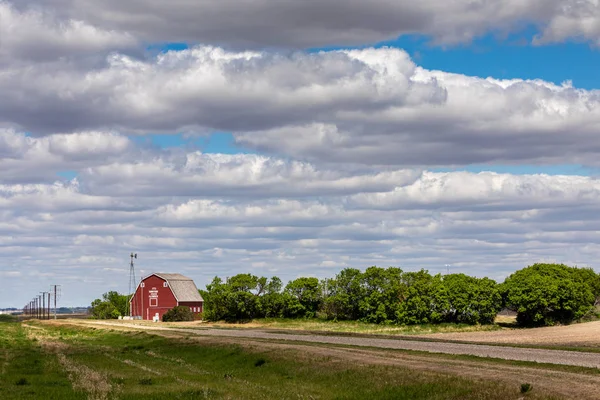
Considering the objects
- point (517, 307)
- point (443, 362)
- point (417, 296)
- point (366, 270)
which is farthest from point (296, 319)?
point (443, 362)

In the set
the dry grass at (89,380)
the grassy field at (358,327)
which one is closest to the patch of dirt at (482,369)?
the dry grass at (89,380)

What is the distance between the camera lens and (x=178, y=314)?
450 feet

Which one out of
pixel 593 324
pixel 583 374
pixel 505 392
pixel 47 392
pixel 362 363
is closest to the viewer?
pixel 505 392

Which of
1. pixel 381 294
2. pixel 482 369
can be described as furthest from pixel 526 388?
pixel 381 294

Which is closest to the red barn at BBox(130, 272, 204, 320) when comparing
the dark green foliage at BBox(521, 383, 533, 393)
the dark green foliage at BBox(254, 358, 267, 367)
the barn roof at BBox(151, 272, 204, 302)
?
the barn roof at BBox(151, 272, 204, 302)

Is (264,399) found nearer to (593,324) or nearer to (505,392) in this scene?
(505,392)

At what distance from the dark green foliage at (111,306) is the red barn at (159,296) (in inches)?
540

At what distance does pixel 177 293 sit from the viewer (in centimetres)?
15175

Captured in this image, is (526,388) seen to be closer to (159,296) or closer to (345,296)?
(345,296)

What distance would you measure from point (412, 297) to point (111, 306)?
9061cm

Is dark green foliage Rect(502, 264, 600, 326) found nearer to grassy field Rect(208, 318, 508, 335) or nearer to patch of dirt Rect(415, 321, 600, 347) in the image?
grassy field Rect(208, 318, 508, 335)

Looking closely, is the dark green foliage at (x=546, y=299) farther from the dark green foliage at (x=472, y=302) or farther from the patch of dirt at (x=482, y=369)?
the patch of dirt at (x=482, y=369)

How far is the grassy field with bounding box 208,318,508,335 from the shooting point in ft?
289

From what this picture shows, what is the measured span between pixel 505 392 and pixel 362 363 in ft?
36.7
